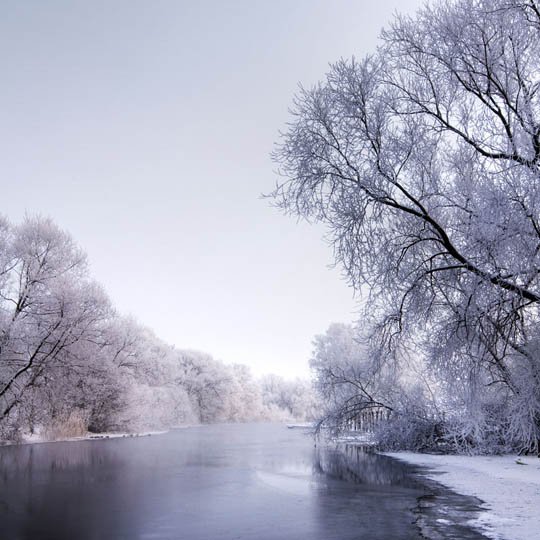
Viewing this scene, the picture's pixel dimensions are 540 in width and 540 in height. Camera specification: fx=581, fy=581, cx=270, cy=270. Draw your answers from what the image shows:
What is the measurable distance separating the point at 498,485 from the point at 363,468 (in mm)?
4860

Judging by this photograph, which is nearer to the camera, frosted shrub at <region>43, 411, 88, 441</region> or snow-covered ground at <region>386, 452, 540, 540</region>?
snow-covered ground at <region>386, 452, 540, 540</region>

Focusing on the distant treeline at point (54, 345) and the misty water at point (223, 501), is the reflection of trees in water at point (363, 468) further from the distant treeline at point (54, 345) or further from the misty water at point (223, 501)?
the distant treeline at point (54, 345)

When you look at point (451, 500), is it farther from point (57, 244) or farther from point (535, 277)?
point (57, 244)

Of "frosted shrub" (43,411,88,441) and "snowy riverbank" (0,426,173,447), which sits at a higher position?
"frosted shrub" (43,411,88,441)

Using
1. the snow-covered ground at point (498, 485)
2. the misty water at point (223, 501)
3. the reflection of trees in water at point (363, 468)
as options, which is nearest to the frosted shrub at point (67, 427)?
the misty water at point (223, 501)

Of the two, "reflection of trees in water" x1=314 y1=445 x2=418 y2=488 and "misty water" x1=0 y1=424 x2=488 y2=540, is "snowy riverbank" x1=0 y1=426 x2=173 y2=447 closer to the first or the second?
"misty water" x1=0 y1=424 x2=488 y2=540

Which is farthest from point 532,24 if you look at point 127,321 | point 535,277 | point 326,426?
point 127,321

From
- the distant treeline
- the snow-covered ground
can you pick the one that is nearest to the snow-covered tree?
the snow-covered ground

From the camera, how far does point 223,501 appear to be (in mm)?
10289

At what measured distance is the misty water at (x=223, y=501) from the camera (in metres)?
7.68

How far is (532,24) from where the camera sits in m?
8.80

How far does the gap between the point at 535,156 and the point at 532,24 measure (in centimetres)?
212

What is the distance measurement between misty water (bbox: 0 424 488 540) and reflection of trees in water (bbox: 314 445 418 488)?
0.11 ft

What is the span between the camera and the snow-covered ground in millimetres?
7788
